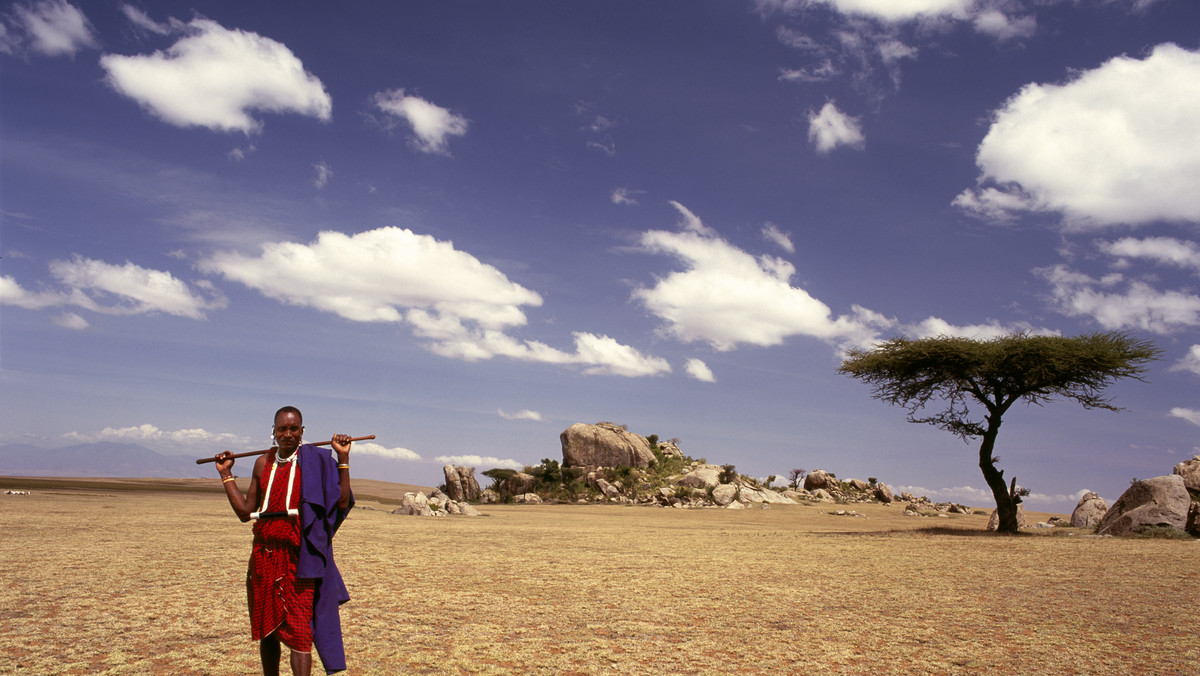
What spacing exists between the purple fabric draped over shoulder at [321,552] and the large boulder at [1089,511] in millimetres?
35785

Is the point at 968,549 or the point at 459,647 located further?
the point at 968,549

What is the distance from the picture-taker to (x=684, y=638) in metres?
7.77

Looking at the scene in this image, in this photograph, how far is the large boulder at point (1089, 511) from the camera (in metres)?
31.5

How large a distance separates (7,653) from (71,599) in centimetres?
287

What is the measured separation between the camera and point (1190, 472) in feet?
94.3

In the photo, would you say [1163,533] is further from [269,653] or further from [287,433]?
[287,433]

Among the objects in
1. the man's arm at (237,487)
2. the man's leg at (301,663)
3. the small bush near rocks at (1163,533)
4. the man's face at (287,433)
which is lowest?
the small bush near rocks at (1163,533)

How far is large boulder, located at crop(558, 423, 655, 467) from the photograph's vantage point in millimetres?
61781

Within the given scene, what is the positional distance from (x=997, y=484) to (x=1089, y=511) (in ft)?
34.5

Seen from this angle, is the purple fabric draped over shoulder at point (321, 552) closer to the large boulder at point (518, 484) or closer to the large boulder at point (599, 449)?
the large boulder at point (518, 484)

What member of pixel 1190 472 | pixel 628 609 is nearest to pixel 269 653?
pixel 628 609

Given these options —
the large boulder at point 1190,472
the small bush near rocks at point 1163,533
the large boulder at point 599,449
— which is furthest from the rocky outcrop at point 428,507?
the large boulder at point 1190,472

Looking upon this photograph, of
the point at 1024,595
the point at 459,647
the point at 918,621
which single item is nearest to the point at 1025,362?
the point at 1024,595

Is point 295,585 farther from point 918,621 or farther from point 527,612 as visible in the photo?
point 918,621
